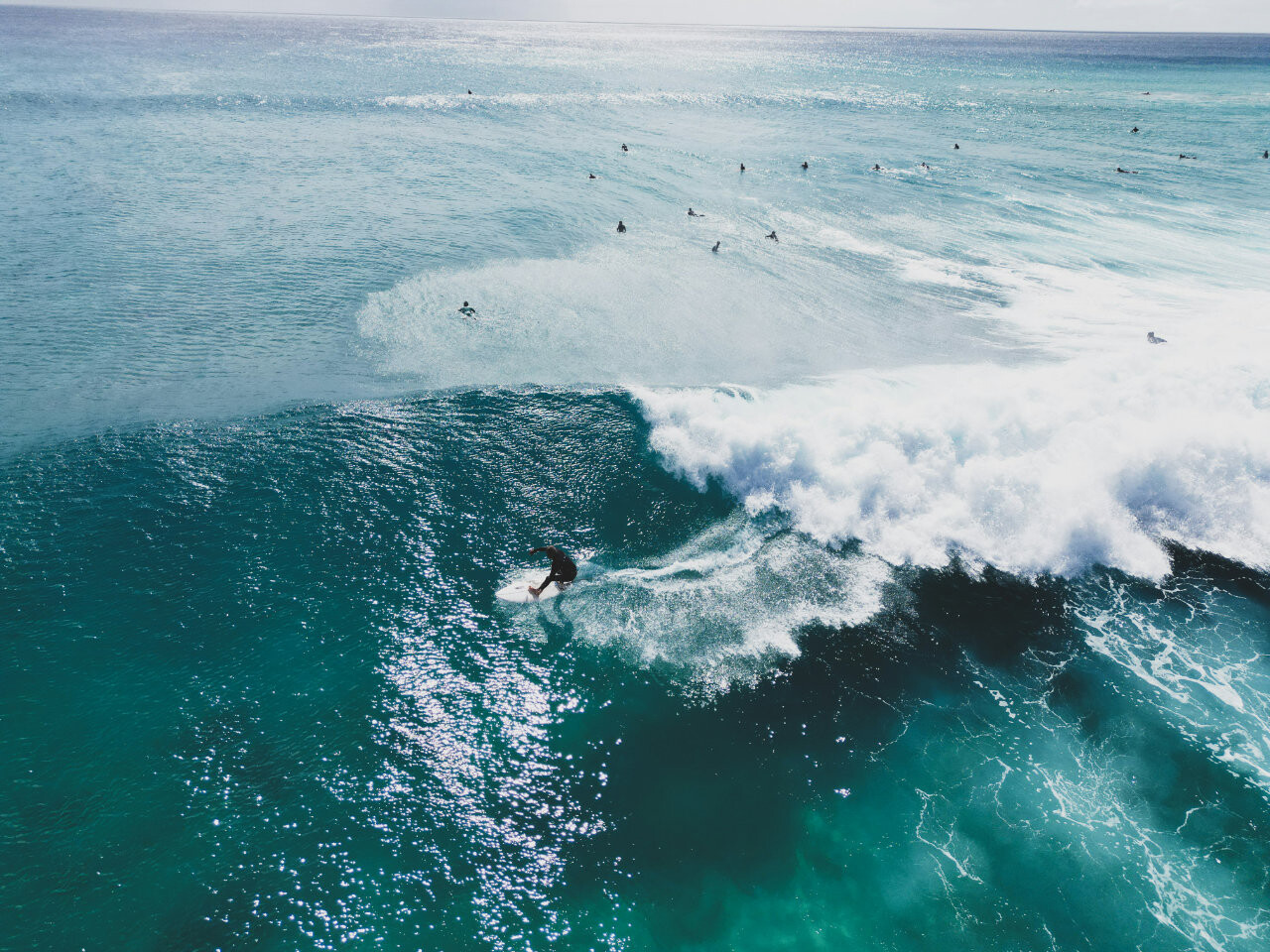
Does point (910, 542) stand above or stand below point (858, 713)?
above

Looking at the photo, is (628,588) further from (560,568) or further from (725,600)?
(725,600)

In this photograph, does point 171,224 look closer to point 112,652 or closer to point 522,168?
point 522,168

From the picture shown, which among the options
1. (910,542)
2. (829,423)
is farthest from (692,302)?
(910,542)

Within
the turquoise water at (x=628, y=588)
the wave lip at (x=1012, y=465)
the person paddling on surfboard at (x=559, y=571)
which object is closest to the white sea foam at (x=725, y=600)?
the turquoise water at (x=628, y=588)

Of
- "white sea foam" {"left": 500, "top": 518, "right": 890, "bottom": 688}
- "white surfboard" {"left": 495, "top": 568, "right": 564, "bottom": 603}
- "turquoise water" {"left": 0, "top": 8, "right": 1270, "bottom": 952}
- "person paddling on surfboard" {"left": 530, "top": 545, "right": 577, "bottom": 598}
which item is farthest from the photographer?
"white surfboard" {"left": 495, "top": 568, "right": 564, "bottom": 603}

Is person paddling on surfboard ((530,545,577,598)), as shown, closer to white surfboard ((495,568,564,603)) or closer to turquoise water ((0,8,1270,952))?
white surfboard ((495,568,564,603))

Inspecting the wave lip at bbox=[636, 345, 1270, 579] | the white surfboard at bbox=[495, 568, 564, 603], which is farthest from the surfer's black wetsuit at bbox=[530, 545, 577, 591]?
the wave lip at bbox=[636, 345, 1270, 579]
